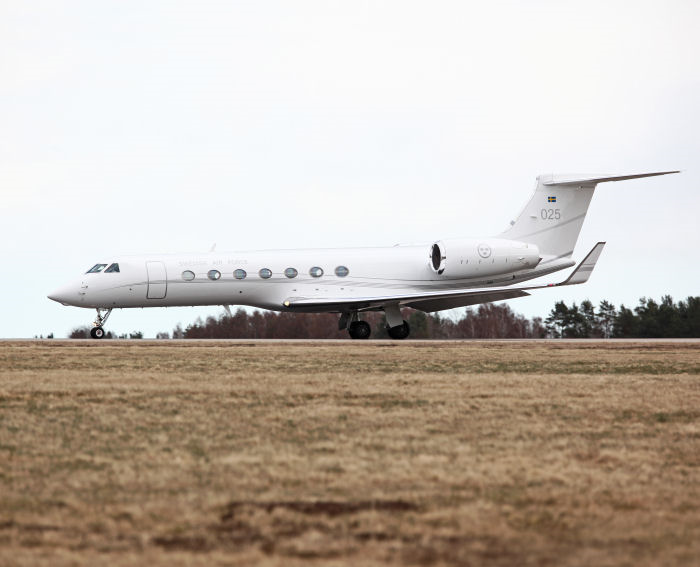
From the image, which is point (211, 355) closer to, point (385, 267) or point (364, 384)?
point (364, 384)

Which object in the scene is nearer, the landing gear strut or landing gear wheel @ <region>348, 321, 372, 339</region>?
landing gear wheel @ <region>348, 321, 372, 339</region>

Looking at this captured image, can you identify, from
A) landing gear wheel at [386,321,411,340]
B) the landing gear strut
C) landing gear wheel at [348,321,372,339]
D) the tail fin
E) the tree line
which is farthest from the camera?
the tree line

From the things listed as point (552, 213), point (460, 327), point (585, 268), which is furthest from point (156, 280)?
point (460, 327)

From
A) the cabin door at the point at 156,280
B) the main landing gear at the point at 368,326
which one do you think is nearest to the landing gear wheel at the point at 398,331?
the main landing gear at the point at 368,326

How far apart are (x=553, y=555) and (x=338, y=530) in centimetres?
120

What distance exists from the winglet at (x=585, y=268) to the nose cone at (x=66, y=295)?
1506 cm

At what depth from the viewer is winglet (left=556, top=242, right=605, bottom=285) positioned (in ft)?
100

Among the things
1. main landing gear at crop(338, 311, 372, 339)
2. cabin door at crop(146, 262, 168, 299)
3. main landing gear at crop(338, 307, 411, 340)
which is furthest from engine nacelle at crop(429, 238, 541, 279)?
cabin door at crop(146, 262, 168, 299)

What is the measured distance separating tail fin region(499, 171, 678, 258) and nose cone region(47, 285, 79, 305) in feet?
47.7

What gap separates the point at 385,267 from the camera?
3228cm

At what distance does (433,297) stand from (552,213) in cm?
619

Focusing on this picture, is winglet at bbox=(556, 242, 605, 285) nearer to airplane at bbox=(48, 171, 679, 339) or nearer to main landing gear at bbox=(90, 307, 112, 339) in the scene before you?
airplane at bbox=(48, 171, 679, 339)

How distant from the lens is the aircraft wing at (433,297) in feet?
101

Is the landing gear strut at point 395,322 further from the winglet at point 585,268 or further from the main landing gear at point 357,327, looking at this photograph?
the winglet at point 585,268
